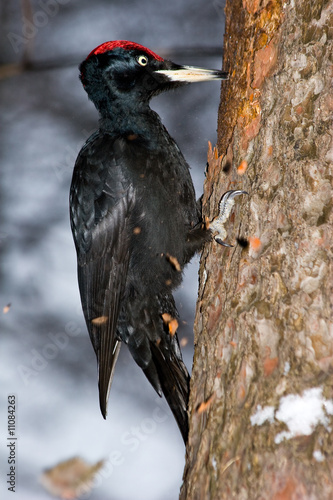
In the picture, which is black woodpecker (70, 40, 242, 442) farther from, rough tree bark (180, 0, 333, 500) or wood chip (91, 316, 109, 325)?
rough tree bark (180, 0, 333, 500)

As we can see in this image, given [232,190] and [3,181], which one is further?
[3,181]

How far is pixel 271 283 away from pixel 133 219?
0.96 meters

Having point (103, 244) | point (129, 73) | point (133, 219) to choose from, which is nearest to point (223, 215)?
point (133, 219)

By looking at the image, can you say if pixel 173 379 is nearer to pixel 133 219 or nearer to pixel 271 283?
pixel 133 219

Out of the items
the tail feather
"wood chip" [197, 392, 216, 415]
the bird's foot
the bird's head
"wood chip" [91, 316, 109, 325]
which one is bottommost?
"wood chip" [197, 392, 216, 415]

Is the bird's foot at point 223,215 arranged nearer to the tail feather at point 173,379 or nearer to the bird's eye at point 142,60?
the tail feather at point 173,379

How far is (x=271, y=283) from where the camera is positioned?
1.19 meters

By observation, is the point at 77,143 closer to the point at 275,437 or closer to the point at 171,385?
the point at 171,385

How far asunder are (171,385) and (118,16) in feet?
9.86

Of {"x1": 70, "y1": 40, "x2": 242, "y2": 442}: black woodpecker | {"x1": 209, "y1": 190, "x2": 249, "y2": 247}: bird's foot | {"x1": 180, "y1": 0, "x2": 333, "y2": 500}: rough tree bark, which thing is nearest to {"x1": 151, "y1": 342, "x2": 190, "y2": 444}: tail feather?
{"x1": 70, "y1": 40, "x2": 242, "y2": 442}: black woodpecker

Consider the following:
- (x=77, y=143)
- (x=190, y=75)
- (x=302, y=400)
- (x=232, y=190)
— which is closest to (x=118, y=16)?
(x=77, y=143)

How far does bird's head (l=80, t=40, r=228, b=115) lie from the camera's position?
208 centimetres

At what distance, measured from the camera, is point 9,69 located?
1.89m

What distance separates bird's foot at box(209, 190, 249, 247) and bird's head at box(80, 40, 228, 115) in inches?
30.8
